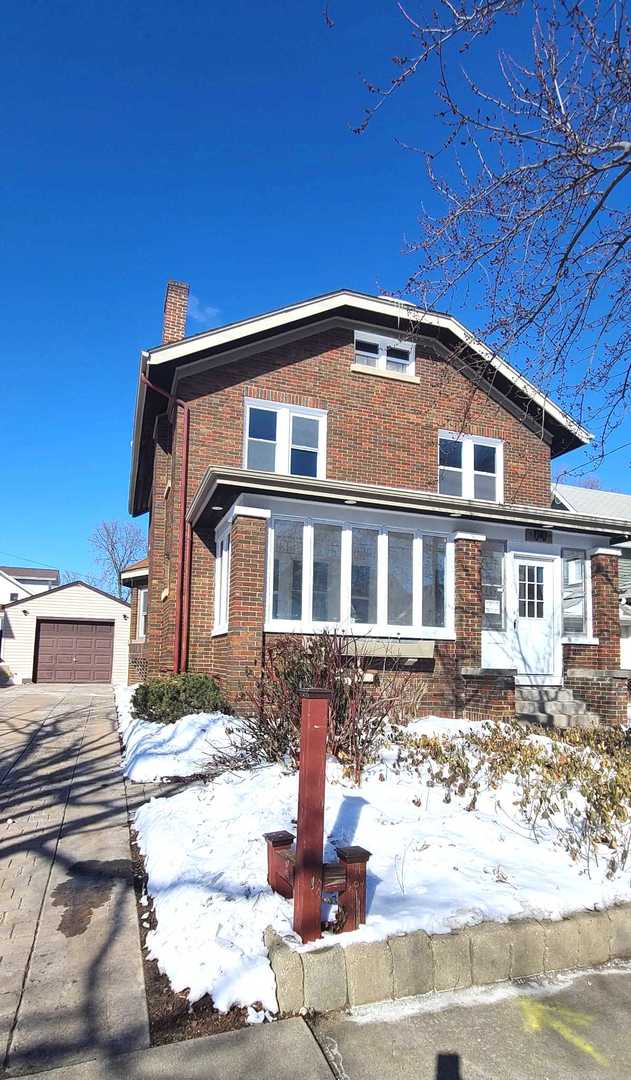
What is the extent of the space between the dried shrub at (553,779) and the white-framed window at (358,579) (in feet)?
11.5

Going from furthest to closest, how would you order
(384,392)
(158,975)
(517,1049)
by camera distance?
(384,392) < (158,975) < (517,1049)

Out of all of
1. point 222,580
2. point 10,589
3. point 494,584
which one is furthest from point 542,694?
Result: point 10,589

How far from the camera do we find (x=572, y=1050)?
8.72 feet

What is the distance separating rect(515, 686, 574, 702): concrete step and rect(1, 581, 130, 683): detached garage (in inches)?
689

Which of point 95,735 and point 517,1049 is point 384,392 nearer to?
point 95,735

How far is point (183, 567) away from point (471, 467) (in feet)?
20.5

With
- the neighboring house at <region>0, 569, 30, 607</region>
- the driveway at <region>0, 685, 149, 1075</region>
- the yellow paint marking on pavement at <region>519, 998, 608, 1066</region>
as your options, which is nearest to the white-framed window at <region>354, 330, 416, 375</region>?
the driveway at <region>0, 685, 149, 1075</region>

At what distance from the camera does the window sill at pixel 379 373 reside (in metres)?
13.5

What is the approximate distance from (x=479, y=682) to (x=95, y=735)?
19.0ft

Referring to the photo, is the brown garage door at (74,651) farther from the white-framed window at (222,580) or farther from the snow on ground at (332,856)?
the snow on ground at (332,856)

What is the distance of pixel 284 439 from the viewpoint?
12734 mm

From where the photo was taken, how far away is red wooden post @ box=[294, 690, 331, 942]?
303 centimetres

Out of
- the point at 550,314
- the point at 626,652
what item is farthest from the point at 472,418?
the point at 626,652

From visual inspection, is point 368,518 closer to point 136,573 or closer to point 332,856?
point 332,856
